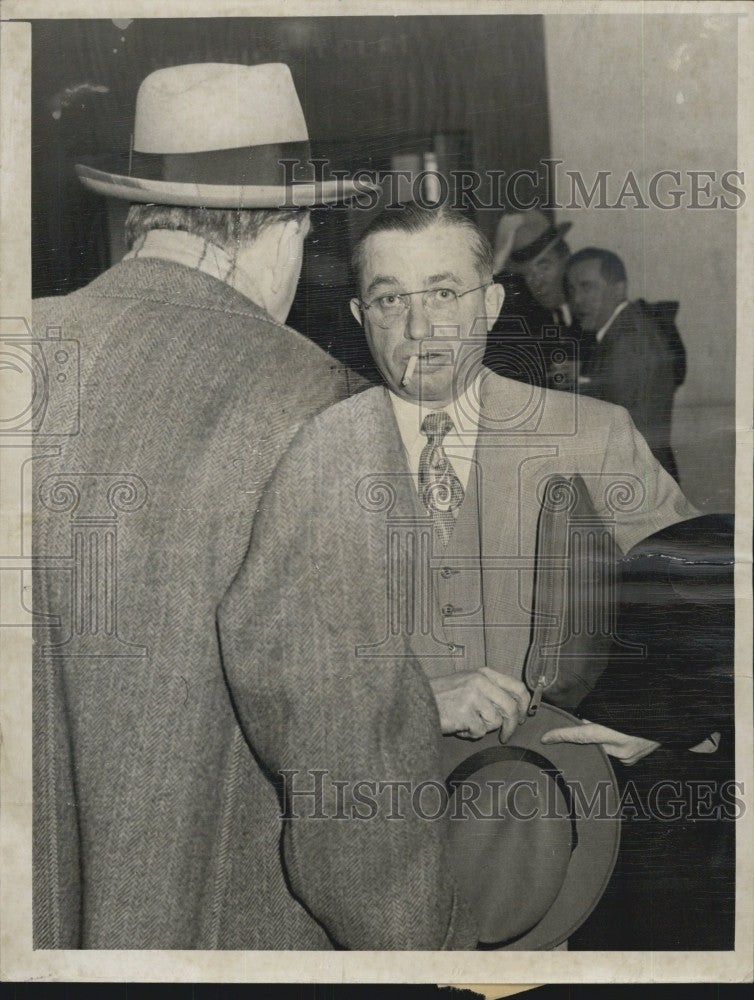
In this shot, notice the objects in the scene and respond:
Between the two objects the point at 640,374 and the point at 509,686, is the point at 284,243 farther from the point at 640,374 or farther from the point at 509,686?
the point at 509,686

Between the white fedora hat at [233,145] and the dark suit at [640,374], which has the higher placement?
the white fedora hat at [233,145]

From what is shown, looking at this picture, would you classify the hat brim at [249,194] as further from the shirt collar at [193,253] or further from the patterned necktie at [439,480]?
the patterned necktie at [439,480]

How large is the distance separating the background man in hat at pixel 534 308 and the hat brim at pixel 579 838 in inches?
38.0

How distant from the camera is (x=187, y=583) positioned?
2.71 m

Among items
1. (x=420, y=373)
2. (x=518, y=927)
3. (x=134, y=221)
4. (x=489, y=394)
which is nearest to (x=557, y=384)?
(x=489, y=394)

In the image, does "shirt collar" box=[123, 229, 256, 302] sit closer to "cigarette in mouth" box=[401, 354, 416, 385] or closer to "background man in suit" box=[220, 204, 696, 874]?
"background man in suit" box=[220, 204, 696, 874]

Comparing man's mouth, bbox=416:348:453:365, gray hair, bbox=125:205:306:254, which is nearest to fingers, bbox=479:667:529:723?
man's mouth, bbox=416:348:453:365

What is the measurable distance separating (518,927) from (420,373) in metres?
1.60

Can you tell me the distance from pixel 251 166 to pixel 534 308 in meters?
0.89

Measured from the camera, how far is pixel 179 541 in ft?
8.93

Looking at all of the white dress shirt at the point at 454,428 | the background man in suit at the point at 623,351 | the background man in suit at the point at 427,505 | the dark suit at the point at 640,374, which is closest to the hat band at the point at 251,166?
the background man in suit at the point at 427,505

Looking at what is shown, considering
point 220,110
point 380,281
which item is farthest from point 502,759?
point 220,110

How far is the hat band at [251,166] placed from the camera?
278 cm

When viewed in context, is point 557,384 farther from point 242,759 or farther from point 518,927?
point 518,927
